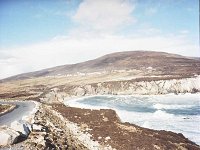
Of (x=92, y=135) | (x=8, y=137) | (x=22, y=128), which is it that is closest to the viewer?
(x=8, y=137)

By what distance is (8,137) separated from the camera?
2294 centimetres

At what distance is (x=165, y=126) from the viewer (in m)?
37.4

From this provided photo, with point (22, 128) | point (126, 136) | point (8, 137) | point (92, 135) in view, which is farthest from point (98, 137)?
point (8, 137)

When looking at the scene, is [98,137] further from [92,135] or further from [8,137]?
[8,137]

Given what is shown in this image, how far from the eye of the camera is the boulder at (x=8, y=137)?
22714 mm

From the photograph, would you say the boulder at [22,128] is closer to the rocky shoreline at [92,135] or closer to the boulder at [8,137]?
the rocky shoreline at [92,135]

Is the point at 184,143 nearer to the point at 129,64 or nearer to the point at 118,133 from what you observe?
the point at 118,133

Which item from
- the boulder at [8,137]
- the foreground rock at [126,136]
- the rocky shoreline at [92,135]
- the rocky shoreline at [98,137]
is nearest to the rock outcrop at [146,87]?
the rocky shoreline at [92,135]

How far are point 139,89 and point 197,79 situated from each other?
1832 cm

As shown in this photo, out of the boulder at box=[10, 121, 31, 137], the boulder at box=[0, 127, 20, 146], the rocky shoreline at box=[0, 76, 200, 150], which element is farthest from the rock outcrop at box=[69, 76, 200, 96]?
the boulder at box=[0, 127, 20, 146]

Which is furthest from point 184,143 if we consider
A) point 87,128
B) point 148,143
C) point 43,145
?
point 43,145

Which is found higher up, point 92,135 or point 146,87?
point 92,135

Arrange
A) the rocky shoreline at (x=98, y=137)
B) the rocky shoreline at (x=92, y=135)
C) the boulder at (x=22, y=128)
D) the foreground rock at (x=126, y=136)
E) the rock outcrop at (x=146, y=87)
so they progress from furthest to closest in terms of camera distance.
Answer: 1. the rock outcrop at (x=146, y=87)
2. the boulder at (x=22, y=128)
3. the foreground rock at (x=126, y=136)
4. the rocky shoreline at (x=92, y=135)
5. the rocky shoreline at (x=98, y=137)

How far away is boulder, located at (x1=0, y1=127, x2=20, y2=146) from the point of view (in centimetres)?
2271
